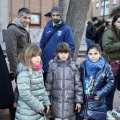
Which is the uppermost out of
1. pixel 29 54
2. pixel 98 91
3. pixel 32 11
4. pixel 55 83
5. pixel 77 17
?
pixel 32 11

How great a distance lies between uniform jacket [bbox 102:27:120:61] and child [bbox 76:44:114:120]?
825mm

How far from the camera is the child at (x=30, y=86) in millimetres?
3152

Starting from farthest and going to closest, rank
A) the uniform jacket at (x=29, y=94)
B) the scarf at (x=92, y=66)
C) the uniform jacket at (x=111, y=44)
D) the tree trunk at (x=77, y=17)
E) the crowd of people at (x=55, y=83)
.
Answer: the tree trunk at (x=77, y=17), the uniform jacket at (x=111, y=44), the scarf at (x=92, y=66), the crowd of people at (x=55, y=83), the uniform jacket at (x=29, y=94)

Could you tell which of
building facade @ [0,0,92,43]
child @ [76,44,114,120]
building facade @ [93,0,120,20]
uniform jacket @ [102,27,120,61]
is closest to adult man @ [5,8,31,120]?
child @ [76,44,114,120]

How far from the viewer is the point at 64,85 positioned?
3.53m

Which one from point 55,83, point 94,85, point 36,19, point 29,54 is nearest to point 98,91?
point 94,85

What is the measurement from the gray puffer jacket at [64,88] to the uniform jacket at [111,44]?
1.09m

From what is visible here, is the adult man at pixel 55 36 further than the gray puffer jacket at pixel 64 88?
Yes

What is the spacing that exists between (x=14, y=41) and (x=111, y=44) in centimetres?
162

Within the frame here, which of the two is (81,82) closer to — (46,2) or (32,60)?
(32,60)

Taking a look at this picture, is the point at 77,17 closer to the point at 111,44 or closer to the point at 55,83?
the point at 111,44

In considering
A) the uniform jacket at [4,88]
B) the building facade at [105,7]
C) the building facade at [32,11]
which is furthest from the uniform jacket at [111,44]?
the building facade at [105,7]

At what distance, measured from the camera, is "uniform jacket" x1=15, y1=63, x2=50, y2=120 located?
10.3 ft

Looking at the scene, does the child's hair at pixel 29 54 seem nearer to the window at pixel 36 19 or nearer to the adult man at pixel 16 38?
the adult man at pixel 16 38
